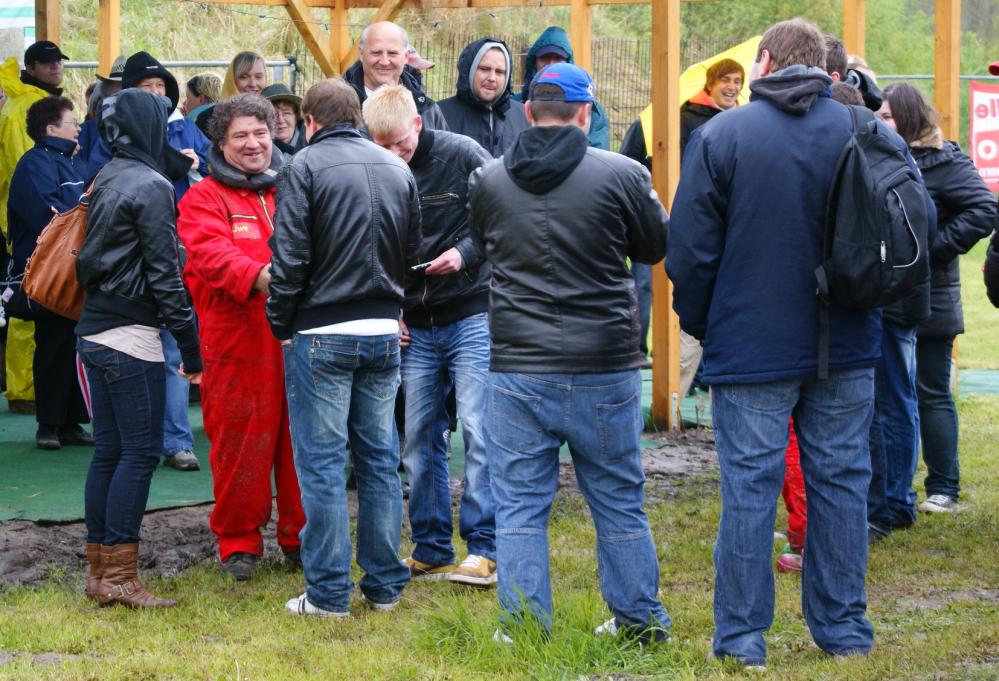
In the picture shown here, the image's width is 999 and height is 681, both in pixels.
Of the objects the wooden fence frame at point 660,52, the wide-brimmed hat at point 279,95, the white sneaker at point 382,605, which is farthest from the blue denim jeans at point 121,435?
the wooden fence frame at point 660,52

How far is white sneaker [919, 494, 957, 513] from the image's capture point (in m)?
6.74

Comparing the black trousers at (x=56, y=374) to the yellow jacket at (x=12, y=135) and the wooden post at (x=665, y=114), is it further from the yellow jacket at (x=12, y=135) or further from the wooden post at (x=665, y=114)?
the wooden post at (x=665, y=114)

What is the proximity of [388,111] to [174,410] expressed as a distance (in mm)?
3003

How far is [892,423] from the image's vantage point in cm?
626

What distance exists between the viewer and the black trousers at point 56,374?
26.8 ft

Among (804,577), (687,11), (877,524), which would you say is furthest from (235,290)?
(687,11)

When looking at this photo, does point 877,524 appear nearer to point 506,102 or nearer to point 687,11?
point 506,102

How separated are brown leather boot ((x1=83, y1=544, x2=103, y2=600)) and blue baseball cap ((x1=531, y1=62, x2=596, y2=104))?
2426mm

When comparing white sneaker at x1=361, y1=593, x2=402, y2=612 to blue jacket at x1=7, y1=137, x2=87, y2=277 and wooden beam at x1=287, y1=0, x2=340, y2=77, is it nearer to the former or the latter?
blue jacket at x1=7, y1=137, x2=87, y2=277

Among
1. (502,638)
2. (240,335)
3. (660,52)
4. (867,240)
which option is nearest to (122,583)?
(240,335)

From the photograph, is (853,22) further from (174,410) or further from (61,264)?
(61,264)

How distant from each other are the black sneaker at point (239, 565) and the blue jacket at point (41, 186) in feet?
11.0

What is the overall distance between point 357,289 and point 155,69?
315 centimetres

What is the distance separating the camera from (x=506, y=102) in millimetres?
6629
